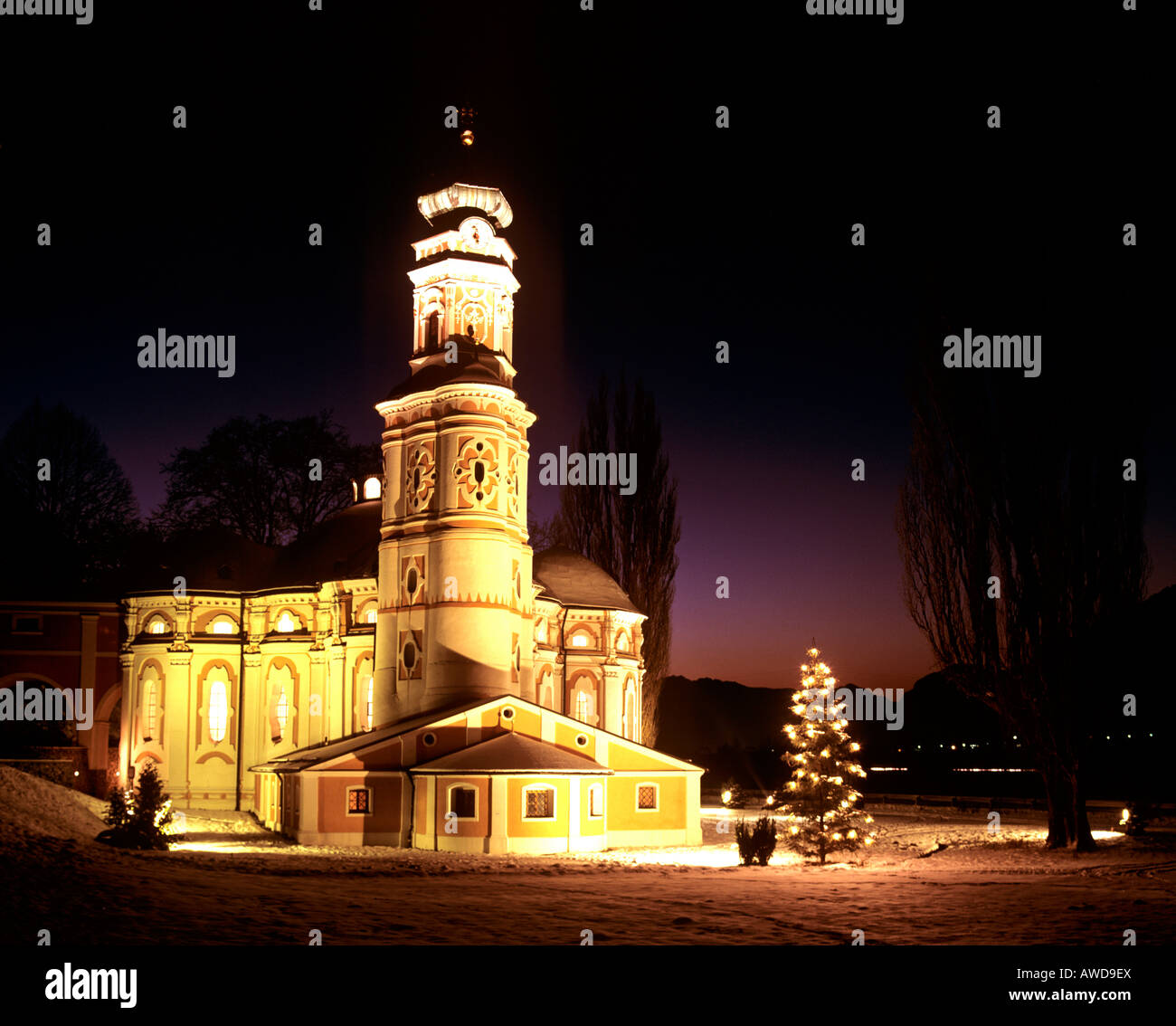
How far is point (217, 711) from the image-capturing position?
53.3 metres

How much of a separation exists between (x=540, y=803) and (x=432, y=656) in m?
8.82

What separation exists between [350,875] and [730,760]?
84.1 metres

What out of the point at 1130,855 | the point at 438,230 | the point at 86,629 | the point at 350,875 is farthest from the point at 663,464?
the point at 350,875

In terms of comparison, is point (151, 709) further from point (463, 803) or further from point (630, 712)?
point (463, 803)

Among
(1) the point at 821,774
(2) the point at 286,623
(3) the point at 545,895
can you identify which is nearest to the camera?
(3) the point at 545,895

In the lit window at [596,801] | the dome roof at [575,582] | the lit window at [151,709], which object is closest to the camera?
the lit window at [596,801]

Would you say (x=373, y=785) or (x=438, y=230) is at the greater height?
(x=438, y=230)

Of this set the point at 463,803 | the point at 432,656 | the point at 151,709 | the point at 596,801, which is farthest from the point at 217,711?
the point at 596,801

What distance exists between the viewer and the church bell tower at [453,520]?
43125mm

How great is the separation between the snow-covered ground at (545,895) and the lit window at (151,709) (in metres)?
20.7

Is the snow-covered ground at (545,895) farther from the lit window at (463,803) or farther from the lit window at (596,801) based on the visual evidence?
the lit window at (596,801)

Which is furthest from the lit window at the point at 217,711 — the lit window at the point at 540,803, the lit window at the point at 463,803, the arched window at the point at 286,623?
the lit window at the point at 540,803
